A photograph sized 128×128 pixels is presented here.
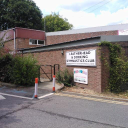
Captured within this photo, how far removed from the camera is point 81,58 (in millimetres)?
10281

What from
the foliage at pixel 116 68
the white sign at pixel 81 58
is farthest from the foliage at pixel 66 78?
the foliage at pixel 116 68

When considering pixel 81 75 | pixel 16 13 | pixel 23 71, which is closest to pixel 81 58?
pixel 81 75

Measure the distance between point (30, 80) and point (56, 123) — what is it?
6465 millimetres

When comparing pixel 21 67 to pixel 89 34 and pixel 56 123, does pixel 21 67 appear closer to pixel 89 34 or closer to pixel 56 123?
pixel 56 123

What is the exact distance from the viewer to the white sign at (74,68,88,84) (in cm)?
1009

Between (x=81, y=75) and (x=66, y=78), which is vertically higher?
(x=81, y=75)

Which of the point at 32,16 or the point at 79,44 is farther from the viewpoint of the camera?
the point at 32,16

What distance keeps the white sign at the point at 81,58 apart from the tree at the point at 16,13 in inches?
1019

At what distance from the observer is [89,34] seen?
21.9 meters

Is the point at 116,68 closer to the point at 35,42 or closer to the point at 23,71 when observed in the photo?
the point at 23,71

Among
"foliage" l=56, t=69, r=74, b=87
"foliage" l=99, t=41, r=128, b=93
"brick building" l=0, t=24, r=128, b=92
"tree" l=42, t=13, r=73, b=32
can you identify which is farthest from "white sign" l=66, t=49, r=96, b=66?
"tree" l=42, t=13, r=73, b=32

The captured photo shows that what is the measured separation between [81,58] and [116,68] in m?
2.28

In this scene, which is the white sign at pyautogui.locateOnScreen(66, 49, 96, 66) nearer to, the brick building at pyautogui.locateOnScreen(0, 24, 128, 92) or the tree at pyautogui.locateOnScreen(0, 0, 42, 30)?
the brick building at pyautogui.locateOnScreen(0, 24, 128, 92)

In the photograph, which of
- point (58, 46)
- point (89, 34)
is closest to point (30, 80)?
point (58, 46)
